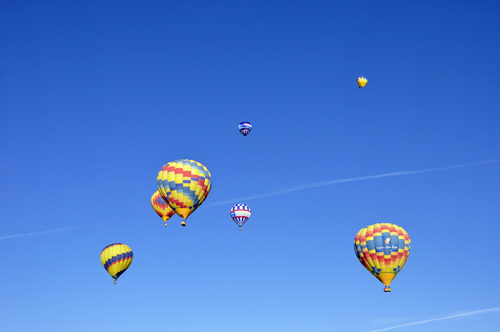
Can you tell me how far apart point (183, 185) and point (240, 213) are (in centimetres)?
2560

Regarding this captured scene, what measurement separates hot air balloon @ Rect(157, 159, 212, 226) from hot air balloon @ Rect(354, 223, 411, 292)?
16.2 m

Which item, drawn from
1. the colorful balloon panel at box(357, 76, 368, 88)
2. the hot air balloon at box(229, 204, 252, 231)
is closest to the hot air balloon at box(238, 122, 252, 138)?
the hot air balloon at box(229, 204, 252, 231)

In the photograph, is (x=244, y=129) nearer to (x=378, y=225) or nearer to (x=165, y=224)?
(x=165, y=224)

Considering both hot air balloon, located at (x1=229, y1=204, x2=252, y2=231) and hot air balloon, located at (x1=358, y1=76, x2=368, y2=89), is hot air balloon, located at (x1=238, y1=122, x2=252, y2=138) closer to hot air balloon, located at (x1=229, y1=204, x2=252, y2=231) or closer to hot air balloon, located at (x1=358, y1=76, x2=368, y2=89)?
hot air balloon, located at (x1=229, y1=204, x2=252, y2=231)

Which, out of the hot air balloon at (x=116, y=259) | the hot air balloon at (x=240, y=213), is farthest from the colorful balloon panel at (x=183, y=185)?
the hot air balloon at (x=240, y=213)

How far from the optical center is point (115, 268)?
7694cm

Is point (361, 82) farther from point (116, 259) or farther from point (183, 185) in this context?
point (116, 259)

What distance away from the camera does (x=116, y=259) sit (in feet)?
253

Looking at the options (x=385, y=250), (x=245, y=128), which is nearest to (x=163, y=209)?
(x=245, y=128)

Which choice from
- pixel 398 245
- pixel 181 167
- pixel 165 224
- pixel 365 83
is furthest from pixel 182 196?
pixel 365 83

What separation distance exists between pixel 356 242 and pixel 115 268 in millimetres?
29658

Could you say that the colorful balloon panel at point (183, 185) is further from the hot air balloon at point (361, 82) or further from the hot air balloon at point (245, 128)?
the hot air balloon at point (361, 82)

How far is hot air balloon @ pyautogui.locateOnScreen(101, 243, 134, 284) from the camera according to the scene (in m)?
76.9

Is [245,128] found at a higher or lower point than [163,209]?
higher
